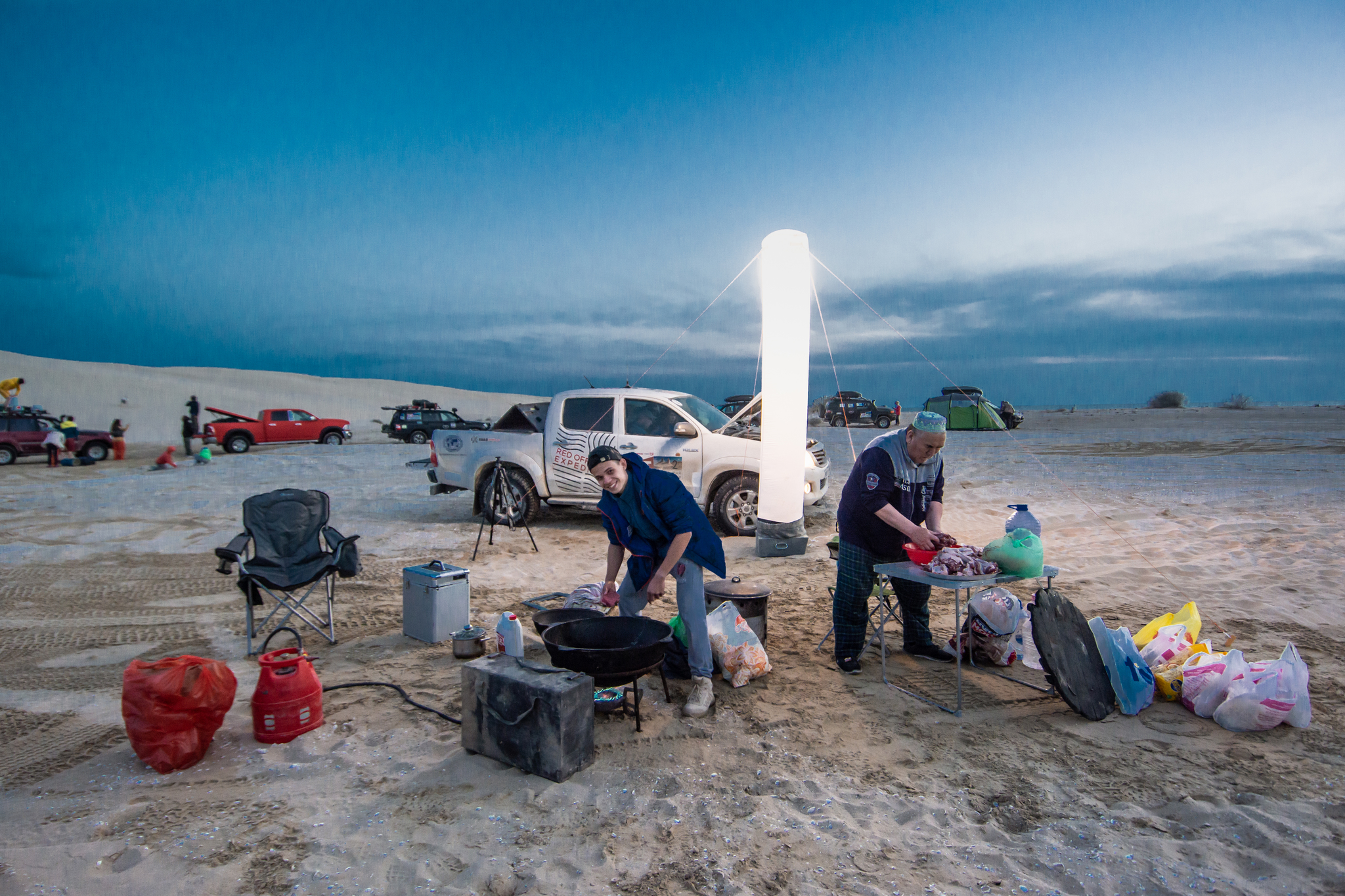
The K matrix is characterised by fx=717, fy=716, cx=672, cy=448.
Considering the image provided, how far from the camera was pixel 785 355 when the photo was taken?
6.86m

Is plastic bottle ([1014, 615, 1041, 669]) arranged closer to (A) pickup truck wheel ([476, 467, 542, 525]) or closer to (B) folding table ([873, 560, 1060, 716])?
(B) folding table ([873, 560, 1060, 716])

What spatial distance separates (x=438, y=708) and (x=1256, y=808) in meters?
3.90

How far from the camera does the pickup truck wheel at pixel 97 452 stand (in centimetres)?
1903

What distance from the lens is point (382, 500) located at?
38.8ft

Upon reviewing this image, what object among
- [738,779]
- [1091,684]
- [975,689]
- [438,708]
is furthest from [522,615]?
[1091,684]

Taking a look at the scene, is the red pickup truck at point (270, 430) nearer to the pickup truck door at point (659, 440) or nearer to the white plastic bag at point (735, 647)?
the pickup truck door at point (659, 440)

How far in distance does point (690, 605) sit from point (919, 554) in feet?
4.45

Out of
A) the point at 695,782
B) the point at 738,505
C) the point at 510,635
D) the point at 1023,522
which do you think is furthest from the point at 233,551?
the point at 738,505

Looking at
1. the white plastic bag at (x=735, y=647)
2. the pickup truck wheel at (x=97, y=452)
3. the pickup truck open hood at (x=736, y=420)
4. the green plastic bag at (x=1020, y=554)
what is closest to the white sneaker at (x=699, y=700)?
the white plastic bag at (x=735, y=647)

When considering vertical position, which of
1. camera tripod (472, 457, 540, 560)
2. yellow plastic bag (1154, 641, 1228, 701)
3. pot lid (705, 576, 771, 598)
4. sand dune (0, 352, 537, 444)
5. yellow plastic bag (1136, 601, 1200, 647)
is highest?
sand dune (0, 352, 537, 444)

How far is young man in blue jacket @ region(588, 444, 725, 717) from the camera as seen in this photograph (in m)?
4.01

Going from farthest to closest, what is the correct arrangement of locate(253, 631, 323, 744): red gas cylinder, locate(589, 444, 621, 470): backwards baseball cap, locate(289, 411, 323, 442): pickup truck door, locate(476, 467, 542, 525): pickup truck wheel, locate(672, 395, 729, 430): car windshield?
locate(289, 411, 323, 442): pickup truck door < locate(672, 395, 729, 430): car windshield < locate(476, 467, 542, 525): pickup truck wheel < locate(589, 444, 621, 470): backwards baseball cap < locate(253, 631, 323, 744): red gas cylinder

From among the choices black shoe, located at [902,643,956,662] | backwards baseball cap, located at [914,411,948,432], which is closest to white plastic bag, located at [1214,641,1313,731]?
black shoe, located at [902,643,956,662]

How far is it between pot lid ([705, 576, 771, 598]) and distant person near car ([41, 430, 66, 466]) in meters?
20.2
